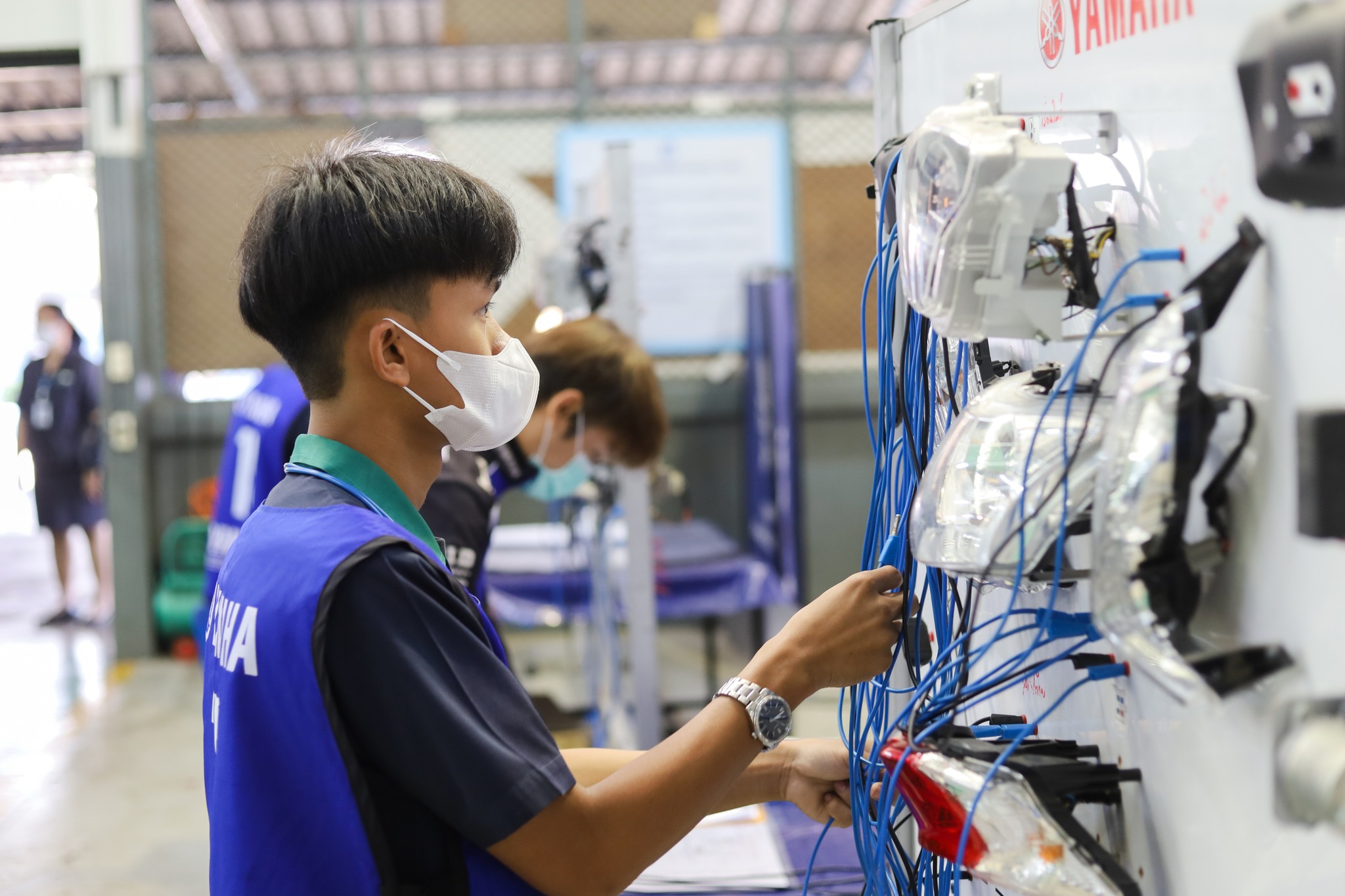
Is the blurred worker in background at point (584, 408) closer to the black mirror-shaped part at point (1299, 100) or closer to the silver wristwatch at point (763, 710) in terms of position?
the silver wristwatch at point (763, 710)

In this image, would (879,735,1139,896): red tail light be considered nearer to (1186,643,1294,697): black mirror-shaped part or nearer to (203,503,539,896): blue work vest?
(1186,643,1294,697): black mirror-shaped part

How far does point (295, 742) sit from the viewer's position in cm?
84

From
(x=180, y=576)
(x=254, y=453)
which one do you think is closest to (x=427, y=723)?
(x=254, y=453)

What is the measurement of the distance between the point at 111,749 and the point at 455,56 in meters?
3.42

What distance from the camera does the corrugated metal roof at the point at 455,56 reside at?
5195 mm

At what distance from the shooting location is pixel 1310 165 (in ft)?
2.08

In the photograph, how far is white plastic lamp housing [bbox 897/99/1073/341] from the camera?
81 centimetres

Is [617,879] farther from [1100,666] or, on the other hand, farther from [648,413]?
[648,413]

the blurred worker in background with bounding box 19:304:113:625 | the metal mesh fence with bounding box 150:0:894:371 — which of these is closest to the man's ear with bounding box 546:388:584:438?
the metal mesh fence with bounding box 150:0:894:371

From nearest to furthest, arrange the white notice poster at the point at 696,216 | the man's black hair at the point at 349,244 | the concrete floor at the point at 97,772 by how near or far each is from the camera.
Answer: the man's black hair at the point at 349,244
the concrete floor at the point at 97,772
the white notice poster at the point at 696,216

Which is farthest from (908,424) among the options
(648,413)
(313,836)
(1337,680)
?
(648,413)

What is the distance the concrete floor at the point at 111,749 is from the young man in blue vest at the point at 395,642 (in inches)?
96.2

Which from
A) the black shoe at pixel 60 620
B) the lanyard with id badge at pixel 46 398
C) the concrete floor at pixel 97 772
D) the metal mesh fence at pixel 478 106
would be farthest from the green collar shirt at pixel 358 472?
the black shoe at pixel 60 620

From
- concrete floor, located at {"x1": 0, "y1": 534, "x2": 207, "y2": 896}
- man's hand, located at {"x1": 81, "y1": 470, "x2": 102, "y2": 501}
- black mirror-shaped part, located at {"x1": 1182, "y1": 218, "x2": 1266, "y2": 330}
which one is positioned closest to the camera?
black mirror-shaped part, located at {"x1": 1182, "y1": 218, "x2": 1266, "y2": 330}
